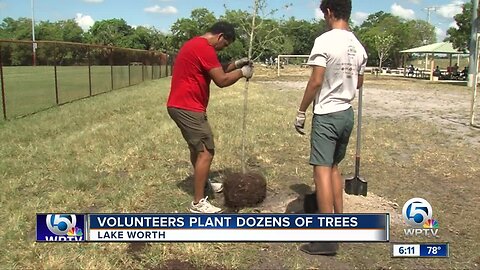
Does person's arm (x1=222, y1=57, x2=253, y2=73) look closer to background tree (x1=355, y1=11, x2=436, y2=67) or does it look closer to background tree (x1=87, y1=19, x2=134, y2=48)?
background tree (x1=355, y1=11, x2=436, y2=67)

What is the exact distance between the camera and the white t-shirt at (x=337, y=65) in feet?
11.2

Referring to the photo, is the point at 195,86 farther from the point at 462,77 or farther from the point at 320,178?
the point at 462,77

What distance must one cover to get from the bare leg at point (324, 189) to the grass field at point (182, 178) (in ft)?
1.30

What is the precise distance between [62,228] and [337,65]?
2427 mm

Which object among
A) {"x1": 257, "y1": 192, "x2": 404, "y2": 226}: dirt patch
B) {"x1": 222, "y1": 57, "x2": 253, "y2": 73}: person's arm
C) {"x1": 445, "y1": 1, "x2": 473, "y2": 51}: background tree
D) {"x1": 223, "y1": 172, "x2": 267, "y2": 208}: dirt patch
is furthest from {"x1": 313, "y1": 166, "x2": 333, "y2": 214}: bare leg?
{"x1": 445, "y1": 1, "x2": 473, "y2": 51}: background tree

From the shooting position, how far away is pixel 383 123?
10781mm

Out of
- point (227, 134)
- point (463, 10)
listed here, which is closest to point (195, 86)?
point (227, 134)

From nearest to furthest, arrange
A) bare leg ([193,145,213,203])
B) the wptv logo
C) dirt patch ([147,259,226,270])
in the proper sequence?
dirt patch ([147,259,226,270]) → the wptv logo → bare leg ([193,145,213,203])

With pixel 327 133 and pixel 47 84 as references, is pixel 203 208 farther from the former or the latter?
pixel 47 84

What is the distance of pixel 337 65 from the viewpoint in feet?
11.4

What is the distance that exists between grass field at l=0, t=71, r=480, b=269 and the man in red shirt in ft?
1.76

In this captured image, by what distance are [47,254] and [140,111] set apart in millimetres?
8832

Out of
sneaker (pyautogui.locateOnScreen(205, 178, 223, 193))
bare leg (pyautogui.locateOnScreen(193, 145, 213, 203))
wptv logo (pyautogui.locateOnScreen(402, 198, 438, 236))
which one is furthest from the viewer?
sneaker (pyautogui.locateOnScreen(205, 178, 223, 193))

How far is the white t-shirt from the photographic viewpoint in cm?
343
